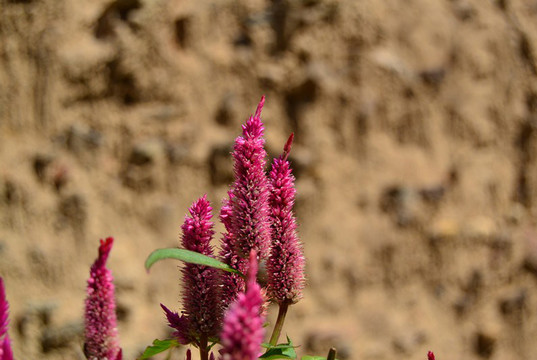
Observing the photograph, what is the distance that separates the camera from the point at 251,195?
1.01 meters

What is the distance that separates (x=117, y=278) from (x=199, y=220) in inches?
97.5

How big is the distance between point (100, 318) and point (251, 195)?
336 millimetres

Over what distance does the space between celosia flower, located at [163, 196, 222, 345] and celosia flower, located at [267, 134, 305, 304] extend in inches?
4.5

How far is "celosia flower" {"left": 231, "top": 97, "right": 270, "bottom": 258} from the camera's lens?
100 centimetres

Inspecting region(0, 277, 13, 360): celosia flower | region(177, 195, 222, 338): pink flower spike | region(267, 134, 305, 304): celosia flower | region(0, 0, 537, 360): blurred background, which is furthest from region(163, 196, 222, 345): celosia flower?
region(0, 0, 537, 360): blurred background

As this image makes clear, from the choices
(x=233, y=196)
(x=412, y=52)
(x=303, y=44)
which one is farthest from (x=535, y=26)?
(x=233, y=196)

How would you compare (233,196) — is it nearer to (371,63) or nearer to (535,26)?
(371,63)

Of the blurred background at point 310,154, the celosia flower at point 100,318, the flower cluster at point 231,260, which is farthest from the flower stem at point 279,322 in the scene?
the blurred background at point 310,154

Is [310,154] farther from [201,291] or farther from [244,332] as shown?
[244,332]

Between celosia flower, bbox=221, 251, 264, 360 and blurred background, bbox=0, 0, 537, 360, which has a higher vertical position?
blurred background, bbox=0, 0, 537, 360

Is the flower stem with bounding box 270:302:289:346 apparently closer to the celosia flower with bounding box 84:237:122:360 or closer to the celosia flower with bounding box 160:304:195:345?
the celosia flower with bounding box 160:304:195:345

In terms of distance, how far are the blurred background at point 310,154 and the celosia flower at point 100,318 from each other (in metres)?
2.23

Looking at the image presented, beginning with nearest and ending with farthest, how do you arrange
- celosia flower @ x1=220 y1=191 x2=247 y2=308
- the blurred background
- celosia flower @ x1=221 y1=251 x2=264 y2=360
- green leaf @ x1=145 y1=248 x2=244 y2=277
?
celosia flower @ x1=221 y1=251 x2=264 y2=360, green leaf @ x1=145 y1=248 x2=244 y2=277, celosia flower @ x1=220 y1=191 x2=247 y2=308, the blurred background

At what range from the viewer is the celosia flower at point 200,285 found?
3.26 feet
